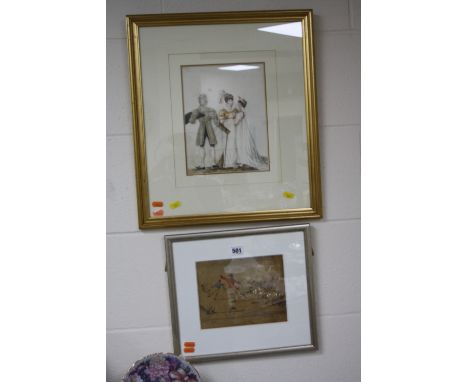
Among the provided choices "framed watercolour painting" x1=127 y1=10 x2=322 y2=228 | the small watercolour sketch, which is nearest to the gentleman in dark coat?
"framed watercolour painting" x1=127 y1=10 x2=322 y2=228

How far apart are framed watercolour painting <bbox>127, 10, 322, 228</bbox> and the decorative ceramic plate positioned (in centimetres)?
35

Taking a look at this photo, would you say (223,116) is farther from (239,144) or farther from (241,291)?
(241,291)

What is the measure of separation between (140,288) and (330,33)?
34.6 inches

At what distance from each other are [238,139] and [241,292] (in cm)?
42

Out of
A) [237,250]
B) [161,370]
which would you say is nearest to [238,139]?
[237,250]

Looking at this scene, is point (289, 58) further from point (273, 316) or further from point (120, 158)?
point (273, 316)

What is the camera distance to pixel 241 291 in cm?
121

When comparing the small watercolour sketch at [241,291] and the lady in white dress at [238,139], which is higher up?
the lady in white dress at [238,139]

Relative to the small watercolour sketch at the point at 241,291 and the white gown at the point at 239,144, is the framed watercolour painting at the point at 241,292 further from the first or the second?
the white gown at the point at 239,144

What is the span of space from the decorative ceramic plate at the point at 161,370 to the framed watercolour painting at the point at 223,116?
0.35 meters

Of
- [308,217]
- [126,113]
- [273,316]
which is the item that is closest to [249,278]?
[273,316]

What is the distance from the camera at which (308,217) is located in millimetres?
1199

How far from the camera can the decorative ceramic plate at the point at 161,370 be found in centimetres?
113

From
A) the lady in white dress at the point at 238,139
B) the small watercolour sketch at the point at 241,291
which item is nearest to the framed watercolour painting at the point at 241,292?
the small watercolour sketch at the point at 241,291
